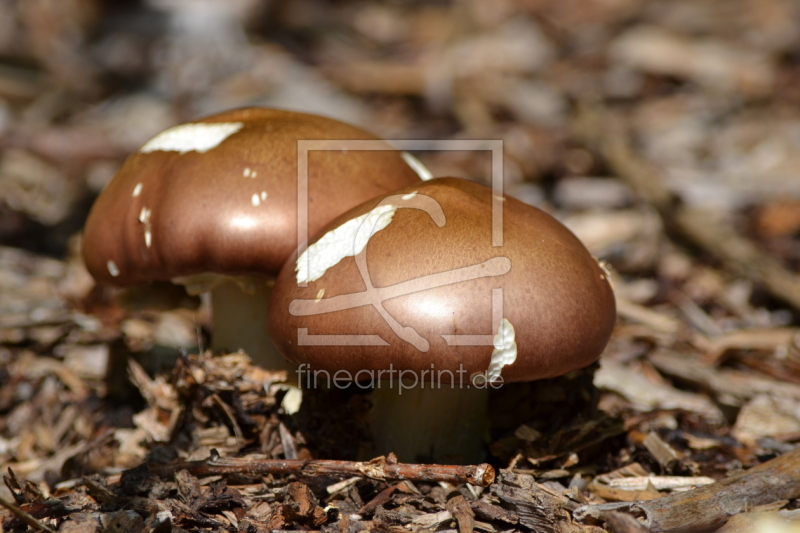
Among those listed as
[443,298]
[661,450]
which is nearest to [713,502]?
[661,450]

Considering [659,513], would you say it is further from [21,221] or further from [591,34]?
[591,34]

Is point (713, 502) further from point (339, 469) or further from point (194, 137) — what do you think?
point (194, 137)

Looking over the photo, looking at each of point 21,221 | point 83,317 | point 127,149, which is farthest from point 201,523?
point 127,149

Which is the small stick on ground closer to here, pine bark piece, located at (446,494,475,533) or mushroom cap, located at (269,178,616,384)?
mushroom cap, located at (269,178,616,384)

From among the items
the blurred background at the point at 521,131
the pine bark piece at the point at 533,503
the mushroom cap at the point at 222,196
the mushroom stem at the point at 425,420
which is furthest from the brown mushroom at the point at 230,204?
the pine bark piece at the point at 533,503

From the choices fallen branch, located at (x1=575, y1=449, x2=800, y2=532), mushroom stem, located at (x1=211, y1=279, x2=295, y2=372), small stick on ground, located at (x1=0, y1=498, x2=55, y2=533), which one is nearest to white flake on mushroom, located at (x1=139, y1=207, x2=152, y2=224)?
mushroom stem, located at (x1=211, y1=279, x2=295, y2=372)

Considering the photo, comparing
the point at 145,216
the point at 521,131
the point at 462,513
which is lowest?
the point at 462,513
